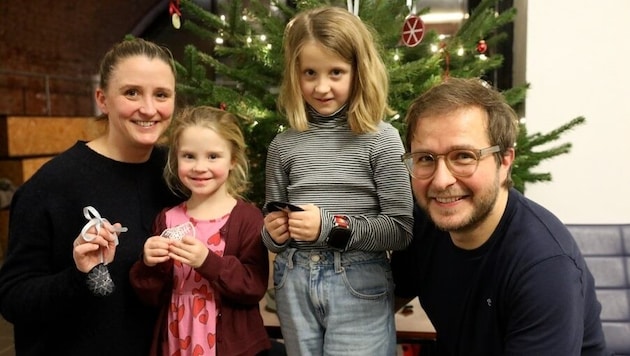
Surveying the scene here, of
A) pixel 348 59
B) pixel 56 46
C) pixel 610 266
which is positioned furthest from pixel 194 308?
pixel 56 46

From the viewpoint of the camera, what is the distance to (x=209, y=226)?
160cm

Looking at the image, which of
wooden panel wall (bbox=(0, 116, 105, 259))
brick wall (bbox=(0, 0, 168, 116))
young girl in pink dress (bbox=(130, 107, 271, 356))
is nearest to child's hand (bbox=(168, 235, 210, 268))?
young girl in pink dress (bbox=(130, 107, 271, 356))

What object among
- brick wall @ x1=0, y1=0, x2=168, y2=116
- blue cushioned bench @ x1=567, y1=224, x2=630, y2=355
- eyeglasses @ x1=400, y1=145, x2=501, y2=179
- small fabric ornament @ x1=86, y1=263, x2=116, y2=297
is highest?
brick wall @ x1=0, y1=0, x2=168, y2=116

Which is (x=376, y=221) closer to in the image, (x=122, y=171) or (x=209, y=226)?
(x=209, y=226)

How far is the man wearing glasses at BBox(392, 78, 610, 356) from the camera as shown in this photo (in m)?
1.25

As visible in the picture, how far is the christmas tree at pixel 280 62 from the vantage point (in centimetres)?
212

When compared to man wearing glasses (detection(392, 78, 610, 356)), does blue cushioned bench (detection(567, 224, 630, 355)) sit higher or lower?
lower

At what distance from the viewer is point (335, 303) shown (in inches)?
59.8

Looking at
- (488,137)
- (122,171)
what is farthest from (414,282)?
(122,171)

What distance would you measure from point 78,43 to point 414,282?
7.70 metres

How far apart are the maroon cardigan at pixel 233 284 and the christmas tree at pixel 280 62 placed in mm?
641

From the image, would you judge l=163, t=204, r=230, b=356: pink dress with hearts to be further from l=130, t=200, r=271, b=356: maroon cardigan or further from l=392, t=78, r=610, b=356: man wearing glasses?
l=392, t=78, r=610, b=356: man wearing glasses

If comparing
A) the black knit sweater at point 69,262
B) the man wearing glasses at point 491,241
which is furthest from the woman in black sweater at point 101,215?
the man wearing glasses at point 491,241

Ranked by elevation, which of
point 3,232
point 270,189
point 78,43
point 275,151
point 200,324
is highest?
point 78,43
